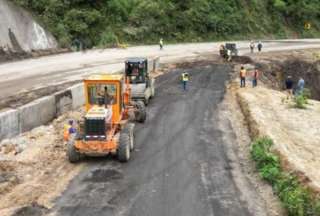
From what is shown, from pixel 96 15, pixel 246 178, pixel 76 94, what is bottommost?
pixel 246 178

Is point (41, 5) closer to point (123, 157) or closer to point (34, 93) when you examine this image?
point (34, 93)

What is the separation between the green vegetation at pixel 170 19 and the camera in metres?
60.2

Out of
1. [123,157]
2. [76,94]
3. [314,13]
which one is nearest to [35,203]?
[123,157]

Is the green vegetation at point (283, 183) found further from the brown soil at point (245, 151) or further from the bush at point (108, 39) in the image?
the bush at point (108, 39)

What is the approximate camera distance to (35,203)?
1599 centimetres

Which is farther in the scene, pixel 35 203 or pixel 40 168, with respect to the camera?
pixel 40 168

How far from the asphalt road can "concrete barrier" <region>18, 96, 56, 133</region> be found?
466 centimetres

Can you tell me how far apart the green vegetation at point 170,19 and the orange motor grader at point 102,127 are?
37269 millimetres

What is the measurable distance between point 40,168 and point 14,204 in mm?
3522

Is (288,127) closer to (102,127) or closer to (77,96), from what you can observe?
(102,127)

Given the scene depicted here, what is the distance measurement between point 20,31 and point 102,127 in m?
33.4

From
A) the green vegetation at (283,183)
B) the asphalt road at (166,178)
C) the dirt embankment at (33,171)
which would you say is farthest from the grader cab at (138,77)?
the green vegetation at (283,183)

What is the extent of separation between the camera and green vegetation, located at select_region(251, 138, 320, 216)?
592 inches

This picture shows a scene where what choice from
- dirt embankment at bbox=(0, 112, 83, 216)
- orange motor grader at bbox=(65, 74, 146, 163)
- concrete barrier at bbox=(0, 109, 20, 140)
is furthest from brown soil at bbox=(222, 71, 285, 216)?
concrete barrier at bbox=(0, 109, 20, 140)
